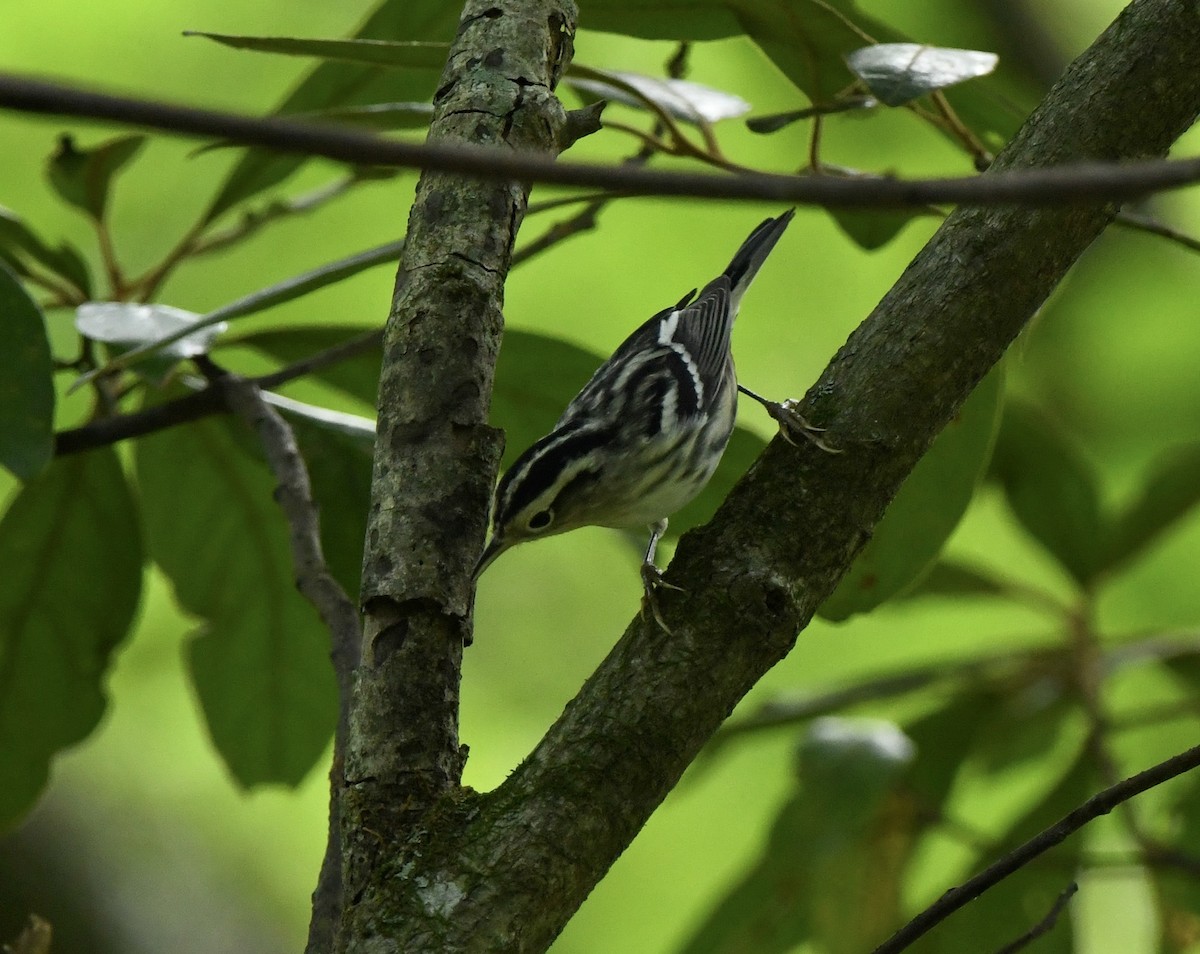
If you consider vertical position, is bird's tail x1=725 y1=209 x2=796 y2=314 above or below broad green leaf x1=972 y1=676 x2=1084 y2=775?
above

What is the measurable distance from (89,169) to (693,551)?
1.70 m

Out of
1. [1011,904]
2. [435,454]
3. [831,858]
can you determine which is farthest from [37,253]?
[1011,904]

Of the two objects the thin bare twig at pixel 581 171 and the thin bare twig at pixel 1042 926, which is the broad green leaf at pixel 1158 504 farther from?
the thin bare twig at pixel 581 171

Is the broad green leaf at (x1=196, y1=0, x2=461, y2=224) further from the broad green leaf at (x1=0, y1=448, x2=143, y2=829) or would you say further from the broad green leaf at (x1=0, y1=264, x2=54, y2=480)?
the broad green leaf at (x1=0, y1=264, x2=54, y2=480)

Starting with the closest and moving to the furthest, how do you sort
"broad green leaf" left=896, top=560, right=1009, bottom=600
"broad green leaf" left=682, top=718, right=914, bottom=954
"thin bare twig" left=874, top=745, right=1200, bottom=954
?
"thin bare twig" left=874, top=745, right=1200, bottom=954
"broad green leaf" left=682, top=718, right=914, bottom=954
"broad green leaf" left=896, top=560, right=1009, bottom=600

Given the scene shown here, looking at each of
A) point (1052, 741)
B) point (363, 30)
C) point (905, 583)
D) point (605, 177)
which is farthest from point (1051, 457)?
point (605, 177)

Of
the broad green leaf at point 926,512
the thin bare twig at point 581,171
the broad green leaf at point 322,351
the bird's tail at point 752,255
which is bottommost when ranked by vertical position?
the thin bare twig at point 581,171

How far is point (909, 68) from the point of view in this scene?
1854mm

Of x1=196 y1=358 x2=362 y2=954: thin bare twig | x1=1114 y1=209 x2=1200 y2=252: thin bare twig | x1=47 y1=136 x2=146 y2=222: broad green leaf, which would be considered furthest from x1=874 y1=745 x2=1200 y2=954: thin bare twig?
x1=47 y1=136 x2=146 y2=222: broad green leaf

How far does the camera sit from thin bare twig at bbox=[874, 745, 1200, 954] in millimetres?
1282

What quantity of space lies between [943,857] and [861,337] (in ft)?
9.45

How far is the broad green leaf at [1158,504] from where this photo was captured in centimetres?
318

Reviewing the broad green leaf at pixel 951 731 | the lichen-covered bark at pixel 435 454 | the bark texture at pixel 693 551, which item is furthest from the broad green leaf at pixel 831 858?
→ the lichen-covered bark at pixel 435 454

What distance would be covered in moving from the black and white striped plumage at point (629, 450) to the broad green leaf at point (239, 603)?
0.43 meters
